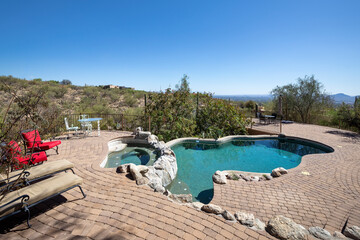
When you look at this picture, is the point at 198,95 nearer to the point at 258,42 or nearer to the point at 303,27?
the point at 303,27

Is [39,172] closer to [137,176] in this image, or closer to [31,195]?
[31,195]

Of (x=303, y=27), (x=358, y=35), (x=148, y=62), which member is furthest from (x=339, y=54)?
(x=148, y=62)

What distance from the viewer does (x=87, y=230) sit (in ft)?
7.39

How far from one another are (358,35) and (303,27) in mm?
2960

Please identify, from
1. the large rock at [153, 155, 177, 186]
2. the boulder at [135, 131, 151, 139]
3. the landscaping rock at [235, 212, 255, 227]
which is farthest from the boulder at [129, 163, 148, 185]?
the boulder at [135, 131, 151, 139]

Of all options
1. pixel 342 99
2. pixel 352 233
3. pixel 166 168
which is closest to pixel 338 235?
pixel 352 233

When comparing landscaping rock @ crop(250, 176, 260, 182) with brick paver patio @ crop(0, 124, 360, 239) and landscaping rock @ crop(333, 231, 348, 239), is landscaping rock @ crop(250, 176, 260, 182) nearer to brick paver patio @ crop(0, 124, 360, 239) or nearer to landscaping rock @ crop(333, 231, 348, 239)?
brick paver patio @ crop(0, 124, 360, 239)

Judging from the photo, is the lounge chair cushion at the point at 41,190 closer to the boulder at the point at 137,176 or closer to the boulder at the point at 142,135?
the boulder at the point at 137,176

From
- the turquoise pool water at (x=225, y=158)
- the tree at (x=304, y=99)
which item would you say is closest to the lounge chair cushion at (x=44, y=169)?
the turquoise pool water at (x=225, y=158)

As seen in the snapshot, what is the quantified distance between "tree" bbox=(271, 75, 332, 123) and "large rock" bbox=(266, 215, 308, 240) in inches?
554

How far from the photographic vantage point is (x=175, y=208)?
2826 mm

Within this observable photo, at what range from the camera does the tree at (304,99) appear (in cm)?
1373

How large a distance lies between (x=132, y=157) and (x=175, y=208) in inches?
161

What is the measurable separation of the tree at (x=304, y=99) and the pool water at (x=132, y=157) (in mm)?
12829
